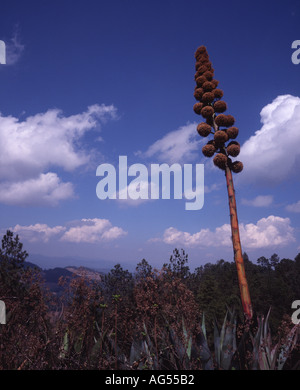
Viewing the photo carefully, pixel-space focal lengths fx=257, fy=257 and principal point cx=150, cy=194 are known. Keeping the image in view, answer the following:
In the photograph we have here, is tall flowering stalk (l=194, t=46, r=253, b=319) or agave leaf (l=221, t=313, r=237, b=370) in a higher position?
tall flowering stalk (l=194, t=46, r=253, b=319)

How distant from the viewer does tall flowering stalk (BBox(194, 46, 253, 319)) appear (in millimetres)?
4941

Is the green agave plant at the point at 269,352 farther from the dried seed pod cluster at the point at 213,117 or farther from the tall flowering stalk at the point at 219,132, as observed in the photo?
the dried seed pod cluster at the point at 213,117

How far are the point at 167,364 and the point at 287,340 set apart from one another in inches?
88.7

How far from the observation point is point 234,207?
5180 millimetres

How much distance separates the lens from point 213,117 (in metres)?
5.89

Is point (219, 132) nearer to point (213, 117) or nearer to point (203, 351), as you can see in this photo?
point (213, 117)

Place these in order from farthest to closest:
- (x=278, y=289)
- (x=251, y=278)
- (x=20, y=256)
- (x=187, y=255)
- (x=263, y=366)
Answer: (x=251, y=278) → (x=278, y=289) → (x=187, y=255) → (x=20, y=256) → (x=263, y=366)

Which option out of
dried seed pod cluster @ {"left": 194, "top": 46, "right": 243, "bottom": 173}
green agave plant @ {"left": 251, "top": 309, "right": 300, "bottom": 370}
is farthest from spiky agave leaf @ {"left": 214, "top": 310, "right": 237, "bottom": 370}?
dried seed pod cluster @ {"left": 194, "top": 46, "right": 243, "bottom": 173}

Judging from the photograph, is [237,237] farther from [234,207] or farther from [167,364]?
[167,364]

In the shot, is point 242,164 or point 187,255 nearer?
point 242,164

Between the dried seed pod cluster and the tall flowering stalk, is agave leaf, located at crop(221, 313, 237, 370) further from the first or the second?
the dried seed pod cluster

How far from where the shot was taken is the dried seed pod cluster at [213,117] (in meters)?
5.40

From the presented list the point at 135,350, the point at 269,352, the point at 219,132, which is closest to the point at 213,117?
the point at 219,132
